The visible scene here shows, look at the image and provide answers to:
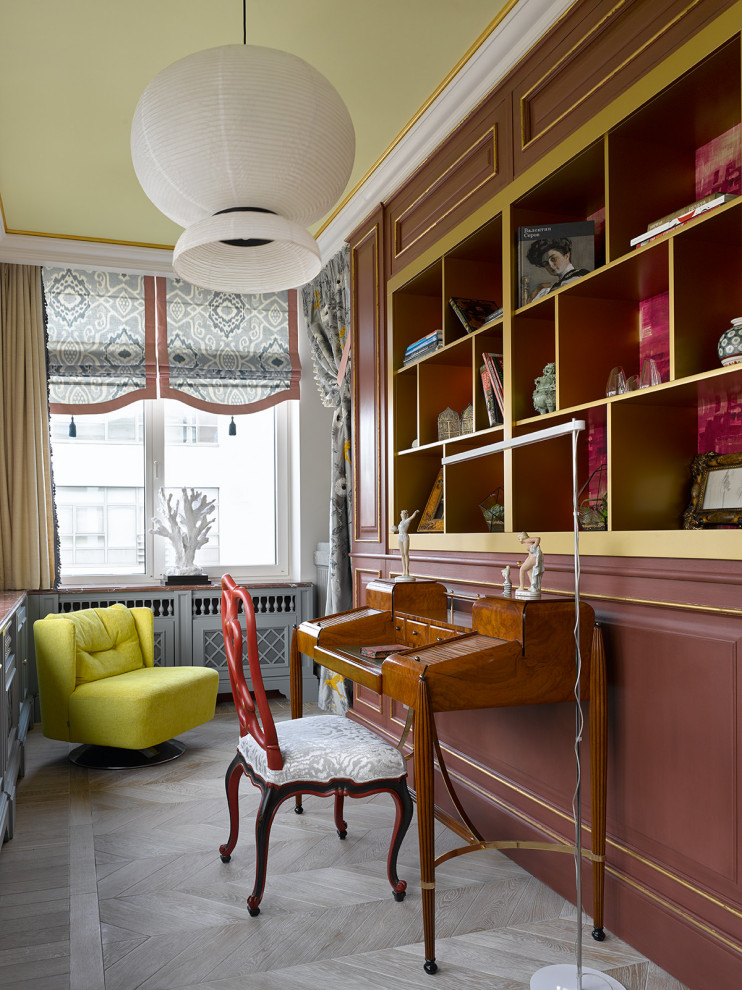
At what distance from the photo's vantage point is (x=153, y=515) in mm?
5188

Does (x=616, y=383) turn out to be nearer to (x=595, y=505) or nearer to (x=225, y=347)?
(x=595, y=505)

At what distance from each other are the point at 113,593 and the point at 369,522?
1.76m

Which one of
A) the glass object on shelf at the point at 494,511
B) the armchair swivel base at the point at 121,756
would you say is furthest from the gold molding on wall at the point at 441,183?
the armchair swivel base at the point at 121,756

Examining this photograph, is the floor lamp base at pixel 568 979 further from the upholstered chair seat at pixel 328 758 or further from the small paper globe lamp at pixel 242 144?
the small paper globe lamp at pixel 242 144

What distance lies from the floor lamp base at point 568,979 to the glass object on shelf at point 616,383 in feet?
4.89

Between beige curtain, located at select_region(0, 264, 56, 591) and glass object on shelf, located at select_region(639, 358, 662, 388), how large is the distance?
373 cm

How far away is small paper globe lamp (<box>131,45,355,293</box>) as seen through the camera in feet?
5.81

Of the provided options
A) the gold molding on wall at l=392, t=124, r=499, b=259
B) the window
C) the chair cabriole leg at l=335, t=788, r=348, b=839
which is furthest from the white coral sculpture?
the chair cabriole leg at l=335, t=788, r=348, b=839

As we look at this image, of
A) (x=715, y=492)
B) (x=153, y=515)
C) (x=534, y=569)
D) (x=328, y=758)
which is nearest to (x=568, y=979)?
(x=328, y=758)

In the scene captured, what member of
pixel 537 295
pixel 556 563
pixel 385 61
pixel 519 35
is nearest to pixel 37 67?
pixel 385 61

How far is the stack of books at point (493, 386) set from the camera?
9.13 feet

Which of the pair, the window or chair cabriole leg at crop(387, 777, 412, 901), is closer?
chair cabriole leg at crop(387, 777, 412, 901)

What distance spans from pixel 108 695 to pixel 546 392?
8.01 feet

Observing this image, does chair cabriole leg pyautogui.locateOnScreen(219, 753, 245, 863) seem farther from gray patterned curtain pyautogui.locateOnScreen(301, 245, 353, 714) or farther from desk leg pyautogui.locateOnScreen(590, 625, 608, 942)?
gray patterned curtain pyautogui.locateOnScreen(301, 245, 353, 714)
